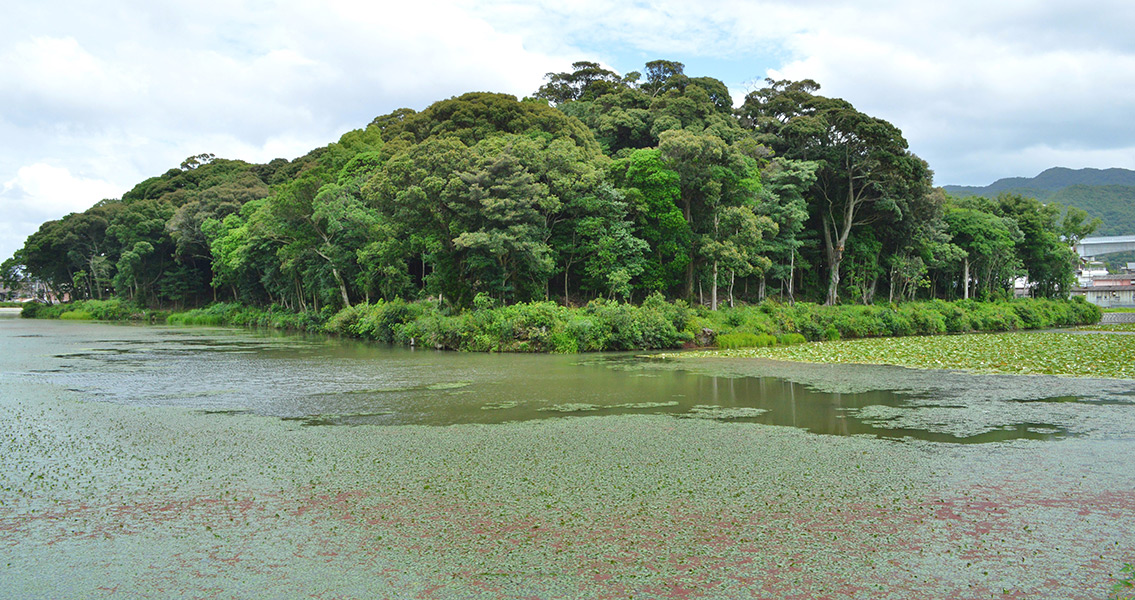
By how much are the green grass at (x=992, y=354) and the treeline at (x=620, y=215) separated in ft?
30.1

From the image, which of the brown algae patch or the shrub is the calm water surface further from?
the shrub

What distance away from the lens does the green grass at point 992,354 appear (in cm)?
1819

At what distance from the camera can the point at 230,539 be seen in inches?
250

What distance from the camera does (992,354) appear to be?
70.5 feet

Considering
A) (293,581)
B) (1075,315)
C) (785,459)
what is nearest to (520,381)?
(785,459)

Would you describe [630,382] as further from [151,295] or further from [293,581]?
[151,295]

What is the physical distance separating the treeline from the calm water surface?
27.0ft

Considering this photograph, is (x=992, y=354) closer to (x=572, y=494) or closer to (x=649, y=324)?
(x=649, y=324)

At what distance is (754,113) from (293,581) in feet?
153

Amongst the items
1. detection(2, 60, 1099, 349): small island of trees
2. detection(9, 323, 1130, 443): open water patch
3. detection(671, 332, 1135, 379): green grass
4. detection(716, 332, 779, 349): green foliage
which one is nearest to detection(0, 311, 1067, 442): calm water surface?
detection(9, 323, 1130, 443): open water patch

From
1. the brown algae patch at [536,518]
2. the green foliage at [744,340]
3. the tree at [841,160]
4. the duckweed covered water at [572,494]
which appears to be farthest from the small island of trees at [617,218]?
the brown algae patch at [536,518]

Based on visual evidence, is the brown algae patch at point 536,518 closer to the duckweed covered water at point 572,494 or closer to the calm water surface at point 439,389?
the duckweed covered water at point 572,494

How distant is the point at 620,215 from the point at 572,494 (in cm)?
2585

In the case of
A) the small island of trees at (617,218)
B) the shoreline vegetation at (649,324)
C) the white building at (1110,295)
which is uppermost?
the small island of trees at (617,218)
